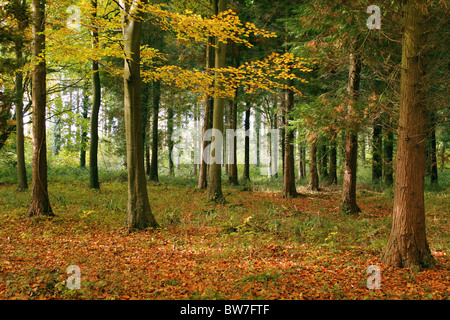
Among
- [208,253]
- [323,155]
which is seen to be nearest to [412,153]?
[208,253]

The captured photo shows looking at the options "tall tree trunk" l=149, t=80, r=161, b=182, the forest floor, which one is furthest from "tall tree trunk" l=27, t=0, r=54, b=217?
"tall tree trunk" l=149, t=80, r=161, b=182

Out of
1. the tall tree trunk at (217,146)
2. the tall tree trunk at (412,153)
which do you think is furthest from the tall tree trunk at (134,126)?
the tall tree trunk at (412,153)

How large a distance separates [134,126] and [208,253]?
4046 mm

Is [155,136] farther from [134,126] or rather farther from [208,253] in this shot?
[208,253]

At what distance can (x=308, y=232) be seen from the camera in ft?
27.3

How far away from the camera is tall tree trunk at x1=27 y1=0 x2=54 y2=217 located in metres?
8.91

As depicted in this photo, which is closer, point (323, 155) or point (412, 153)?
point (412, 153)

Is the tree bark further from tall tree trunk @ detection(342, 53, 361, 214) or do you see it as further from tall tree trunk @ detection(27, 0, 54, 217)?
tall tree trunk @ detection(27, 0, 54, 217)

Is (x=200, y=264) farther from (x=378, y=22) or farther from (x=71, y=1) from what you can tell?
(x=71, y=1)

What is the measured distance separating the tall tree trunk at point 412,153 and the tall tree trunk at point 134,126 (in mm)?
6333

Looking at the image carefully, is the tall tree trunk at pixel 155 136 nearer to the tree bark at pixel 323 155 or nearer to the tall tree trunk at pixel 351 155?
the tree bark at pixel 323 155

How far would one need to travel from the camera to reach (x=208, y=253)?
6.50 meters

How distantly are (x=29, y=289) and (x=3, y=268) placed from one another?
51.8 inches

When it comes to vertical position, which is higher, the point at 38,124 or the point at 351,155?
the point at 38,124
